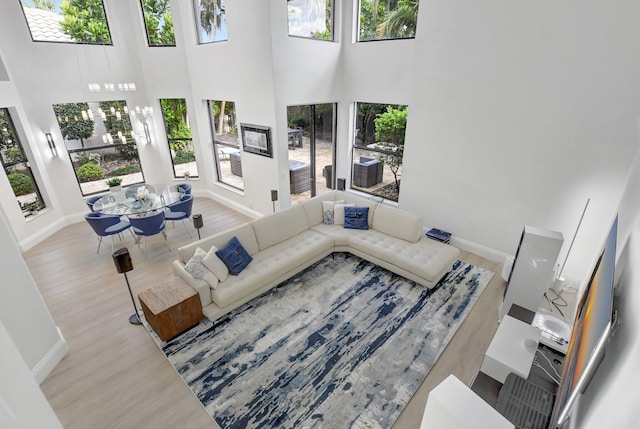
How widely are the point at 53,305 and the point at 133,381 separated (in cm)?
221

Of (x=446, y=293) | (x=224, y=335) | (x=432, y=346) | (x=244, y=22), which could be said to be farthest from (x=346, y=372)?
(x=244, y=22)

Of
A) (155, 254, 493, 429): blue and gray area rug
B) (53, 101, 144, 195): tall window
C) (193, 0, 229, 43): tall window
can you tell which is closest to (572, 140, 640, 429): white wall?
(155, 254, 493, 429): blue and gray area rug

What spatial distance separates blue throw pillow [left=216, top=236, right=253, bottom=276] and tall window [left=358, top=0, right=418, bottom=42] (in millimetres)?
4820

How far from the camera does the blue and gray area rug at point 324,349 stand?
2957 mm

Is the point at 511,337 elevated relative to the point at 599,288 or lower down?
lower down

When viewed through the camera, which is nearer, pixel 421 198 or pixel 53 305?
pixel 53 305

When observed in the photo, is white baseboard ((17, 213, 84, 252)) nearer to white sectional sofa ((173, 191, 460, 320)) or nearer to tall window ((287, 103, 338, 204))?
white sectional sofa ((173, 191, 460, 320))

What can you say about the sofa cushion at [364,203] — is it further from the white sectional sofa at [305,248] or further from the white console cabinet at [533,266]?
the white console cabinet at [533,266]

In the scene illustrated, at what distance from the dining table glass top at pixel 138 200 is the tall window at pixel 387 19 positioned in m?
5.07

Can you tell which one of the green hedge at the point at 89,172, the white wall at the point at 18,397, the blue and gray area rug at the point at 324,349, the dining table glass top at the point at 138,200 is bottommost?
the blue and gray area rug at the point at 324,349

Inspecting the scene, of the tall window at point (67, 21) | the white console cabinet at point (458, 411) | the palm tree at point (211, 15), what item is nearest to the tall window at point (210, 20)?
the palm tree at point (211, 15)

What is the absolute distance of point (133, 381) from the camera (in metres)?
3.23

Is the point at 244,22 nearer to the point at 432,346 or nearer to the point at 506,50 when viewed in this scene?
the point at 506,50

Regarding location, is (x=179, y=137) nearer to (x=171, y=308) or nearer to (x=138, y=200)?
(x=138, y=200)
